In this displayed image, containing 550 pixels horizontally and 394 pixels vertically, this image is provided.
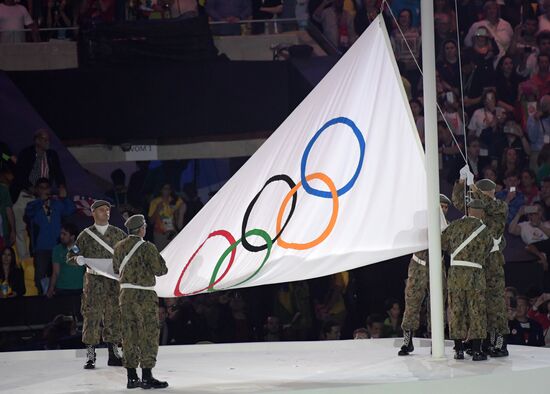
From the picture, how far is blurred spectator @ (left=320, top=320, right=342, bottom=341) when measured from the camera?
13.6m

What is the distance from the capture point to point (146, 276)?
8.85m

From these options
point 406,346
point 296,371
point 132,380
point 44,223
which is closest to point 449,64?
point 44,223

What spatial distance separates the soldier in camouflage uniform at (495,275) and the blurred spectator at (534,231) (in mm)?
4264

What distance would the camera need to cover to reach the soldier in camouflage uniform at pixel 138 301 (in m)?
8.78

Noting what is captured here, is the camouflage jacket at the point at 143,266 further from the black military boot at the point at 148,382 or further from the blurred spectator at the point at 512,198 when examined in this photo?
the blurred spectator at the point at 512,198

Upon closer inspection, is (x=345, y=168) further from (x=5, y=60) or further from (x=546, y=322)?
(x=5, y=60)

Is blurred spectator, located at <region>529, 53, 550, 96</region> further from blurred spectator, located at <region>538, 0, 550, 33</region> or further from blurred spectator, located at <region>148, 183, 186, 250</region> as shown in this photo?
blurred spectator, located at <region>148, 183, 186, 250</region>

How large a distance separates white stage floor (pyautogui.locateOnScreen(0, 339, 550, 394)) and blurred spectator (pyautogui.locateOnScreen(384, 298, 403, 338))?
1828mm

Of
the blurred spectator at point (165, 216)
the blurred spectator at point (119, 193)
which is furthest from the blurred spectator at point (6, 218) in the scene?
the blurred spectator at point (165, 216)

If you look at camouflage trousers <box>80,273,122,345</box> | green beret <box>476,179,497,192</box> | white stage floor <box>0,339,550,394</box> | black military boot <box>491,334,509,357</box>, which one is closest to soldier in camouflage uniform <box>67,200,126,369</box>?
camouflage trousers <box>80,273,122,345</box>

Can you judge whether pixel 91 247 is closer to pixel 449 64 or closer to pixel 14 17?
pixel 14 17

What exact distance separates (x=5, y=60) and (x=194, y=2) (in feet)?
8.66

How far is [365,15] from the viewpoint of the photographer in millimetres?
15547

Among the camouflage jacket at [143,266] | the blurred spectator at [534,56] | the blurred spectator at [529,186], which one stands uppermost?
the blurred spectator at [534,56]
